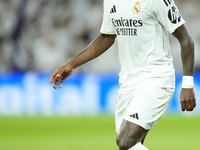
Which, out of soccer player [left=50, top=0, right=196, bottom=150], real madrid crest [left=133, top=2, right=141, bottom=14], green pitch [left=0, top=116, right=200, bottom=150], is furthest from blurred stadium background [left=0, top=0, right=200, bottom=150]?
real madrid crest [left=133, top=2, right=141, bottom=14]

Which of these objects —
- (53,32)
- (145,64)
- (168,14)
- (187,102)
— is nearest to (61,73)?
(145,64)

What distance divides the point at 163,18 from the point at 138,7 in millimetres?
239

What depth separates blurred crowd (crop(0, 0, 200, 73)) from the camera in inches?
490

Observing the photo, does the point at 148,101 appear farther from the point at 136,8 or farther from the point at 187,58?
the point at 136,8

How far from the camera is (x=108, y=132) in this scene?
8.20m

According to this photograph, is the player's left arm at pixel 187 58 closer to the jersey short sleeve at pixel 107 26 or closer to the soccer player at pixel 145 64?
the soccer player at pixel 145 64

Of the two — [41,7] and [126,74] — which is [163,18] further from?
[41,7]

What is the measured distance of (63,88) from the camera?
9750 millimetres

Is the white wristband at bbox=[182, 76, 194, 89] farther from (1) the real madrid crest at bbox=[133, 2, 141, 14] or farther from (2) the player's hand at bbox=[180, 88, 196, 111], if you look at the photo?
(1) the real madrid crest at bbox=[133, 2, 141, 14]

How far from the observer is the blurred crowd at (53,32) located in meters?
12.4

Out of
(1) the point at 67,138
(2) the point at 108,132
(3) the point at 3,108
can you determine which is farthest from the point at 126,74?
(3) the point at 3,108

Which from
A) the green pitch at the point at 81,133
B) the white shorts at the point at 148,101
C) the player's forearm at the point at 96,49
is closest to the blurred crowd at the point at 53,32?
the green pitch at the point at 81,133

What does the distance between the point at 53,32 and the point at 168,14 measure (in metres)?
9.66

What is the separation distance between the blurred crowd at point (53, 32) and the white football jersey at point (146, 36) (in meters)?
8.80
